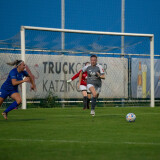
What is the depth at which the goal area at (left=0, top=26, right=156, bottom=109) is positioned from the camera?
2050 centimetres

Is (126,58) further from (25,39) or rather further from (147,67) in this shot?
(25,39)

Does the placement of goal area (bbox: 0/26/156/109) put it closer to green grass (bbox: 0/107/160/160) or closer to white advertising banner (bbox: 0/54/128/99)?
white advertising banner (bbox: 0/54/128/99)

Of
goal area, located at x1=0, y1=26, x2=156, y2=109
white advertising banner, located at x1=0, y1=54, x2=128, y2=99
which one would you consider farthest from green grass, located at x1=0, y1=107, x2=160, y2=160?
white advertising banner, located at x1=0, y1=54, x2=128, y2=99

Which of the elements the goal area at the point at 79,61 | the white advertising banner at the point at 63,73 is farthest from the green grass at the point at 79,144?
the white advertising banner at the point at 63,73

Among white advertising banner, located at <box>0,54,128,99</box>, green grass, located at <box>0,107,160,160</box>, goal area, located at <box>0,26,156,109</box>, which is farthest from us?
white advertising banner, located at <box>0,54,128,99</box>

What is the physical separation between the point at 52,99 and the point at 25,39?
325cm

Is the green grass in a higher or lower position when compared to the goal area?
lower

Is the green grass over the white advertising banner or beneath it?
beneath

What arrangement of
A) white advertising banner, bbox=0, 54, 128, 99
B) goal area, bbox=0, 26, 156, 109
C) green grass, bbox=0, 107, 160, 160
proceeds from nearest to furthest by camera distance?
1. green grass, bbox=0, 107, 160, 160
2. goal area, bbox=0, 26, 156, 109
3. white advertising banner, bbox=0, 54, 128, 99

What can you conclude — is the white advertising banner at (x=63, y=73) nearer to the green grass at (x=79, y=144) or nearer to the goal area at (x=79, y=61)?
the goal area at (x=79, y=61)

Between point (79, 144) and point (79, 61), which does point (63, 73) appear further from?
point (79, 144)

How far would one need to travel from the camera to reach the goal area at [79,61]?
20500mm

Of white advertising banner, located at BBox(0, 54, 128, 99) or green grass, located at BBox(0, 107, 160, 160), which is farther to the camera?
white advertising banner, located at BBox(0, 54, 128, 99)

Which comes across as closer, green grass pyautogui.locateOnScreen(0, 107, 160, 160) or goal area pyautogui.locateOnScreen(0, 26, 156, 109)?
green grass pyautogui.locateOnScreen(0, 107, 160, 160)
